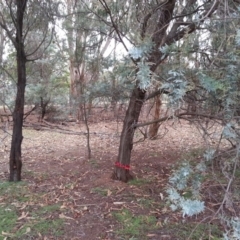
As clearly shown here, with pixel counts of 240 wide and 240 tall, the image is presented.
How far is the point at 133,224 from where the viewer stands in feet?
8.18

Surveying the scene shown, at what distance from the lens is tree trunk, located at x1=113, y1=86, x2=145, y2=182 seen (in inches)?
128

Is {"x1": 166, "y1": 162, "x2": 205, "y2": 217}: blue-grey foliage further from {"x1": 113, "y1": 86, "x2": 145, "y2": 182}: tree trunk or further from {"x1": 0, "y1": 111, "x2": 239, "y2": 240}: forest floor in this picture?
{"x1": 113, "y1": 86, "x2": 145, "y2": 182}: tree trunk

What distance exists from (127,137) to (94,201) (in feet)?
2.73

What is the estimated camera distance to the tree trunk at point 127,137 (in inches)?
128

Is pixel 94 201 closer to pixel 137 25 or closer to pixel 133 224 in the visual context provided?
pixel 133 224

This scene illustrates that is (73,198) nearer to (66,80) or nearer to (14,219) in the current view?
(14,219)

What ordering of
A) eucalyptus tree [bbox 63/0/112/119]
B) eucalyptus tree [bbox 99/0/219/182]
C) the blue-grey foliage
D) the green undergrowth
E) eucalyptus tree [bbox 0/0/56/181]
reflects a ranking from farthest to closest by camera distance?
eucalyptus tree [bbox 63/0/112/119]
eucalyptus tree [bbox 0/0/56/181]
eucalyptus tree [bbox 99/0/219/182]
the green undergrowth
the blue-grey foliage

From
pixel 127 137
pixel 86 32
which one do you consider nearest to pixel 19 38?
pixel 86 32

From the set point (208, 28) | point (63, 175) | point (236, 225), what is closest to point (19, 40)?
point (63, 175)

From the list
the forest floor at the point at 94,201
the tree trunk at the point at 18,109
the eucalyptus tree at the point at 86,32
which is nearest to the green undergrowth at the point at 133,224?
the forest floor at the point at 94,201

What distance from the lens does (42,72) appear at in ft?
27.7

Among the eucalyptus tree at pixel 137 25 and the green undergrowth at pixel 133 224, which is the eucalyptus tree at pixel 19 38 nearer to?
the eucalyptus tree at pixel 137 25

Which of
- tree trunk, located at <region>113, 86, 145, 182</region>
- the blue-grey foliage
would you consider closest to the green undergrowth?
tree trunk, located at <region>113, 86, 145, 182</region>

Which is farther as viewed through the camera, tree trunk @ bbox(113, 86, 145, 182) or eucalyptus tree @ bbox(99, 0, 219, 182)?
tree trunk @ bbox(113, 86, 145, 182)
